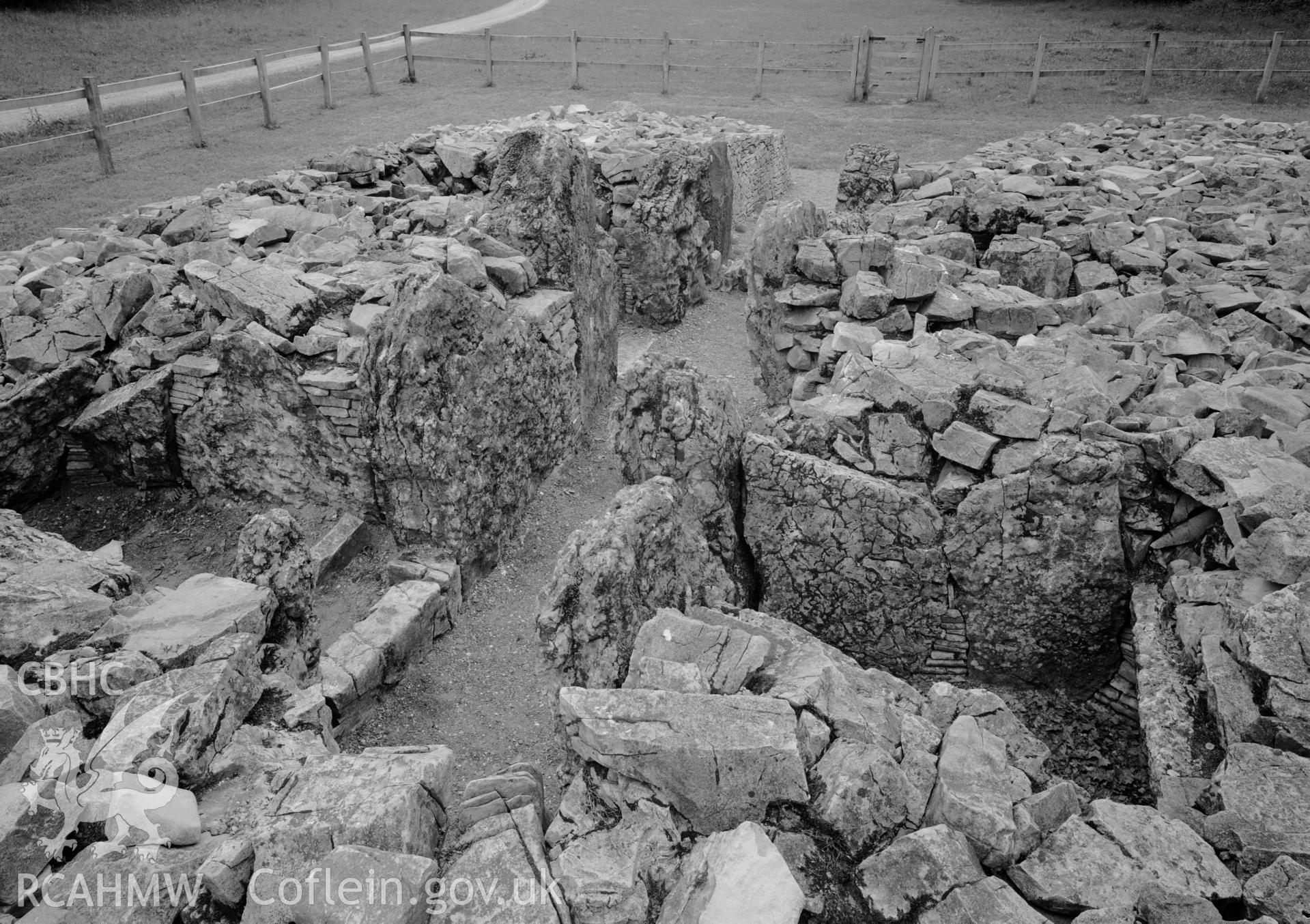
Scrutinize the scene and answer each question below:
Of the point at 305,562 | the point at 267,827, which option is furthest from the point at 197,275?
the point at 267,827

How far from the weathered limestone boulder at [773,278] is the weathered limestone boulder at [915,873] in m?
6.42

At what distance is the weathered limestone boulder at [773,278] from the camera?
9.50 meters

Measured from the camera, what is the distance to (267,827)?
3.51 metres

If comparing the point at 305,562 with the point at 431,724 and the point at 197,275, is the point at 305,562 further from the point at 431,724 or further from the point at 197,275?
the point at 197,275

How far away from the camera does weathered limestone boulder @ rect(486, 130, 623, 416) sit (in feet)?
29.1

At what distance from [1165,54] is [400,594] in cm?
2902

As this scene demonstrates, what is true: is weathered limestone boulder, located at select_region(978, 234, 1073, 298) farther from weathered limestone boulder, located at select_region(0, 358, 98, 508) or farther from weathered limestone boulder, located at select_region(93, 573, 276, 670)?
weathered limestone boulder, located at select_region(0, 358, 98, 508)

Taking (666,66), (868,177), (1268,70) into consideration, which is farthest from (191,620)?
(1268,70)

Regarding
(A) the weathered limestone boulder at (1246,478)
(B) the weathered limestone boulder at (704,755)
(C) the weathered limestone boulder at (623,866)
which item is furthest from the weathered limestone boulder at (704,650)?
(A) the weathered limestone boulder at (1246,478)

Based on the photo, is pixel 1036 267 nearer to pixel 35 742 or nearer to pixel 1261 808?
pixel 1261 808

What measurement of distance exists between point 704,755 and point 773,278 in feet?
23.1

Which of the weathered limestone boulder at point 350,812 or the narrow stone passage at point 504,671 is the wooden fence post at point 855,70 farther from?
the weathered limestone boulder at point 350,812

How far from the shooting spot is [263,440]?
766 centimetres

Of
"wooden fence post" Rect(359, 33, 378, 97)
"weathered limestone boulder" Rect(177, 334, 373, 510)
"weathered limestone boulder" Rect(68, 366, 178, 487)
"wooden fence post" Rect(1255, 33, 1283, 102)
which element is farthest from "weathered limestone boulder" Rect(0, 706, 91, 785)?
"wooden fence post" Rect(1255, 33, 1283, 102)
